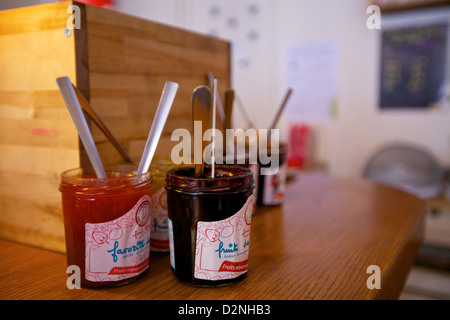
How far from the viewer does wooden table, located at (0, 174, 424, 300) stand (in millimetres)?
522

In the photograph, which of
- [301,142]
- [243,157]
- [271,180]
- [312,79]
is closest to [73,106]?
[243,157]

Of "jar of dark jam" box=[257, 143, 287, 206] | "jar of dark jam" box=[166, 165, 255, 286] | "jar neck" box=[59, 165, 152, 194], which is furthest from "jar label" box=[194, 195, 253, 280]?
"jar of dark jam" box=[257, 143, 287, 206]

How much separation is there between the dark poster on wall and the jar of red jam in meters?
2.56

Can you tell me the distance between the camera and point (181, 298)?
0.51 meters

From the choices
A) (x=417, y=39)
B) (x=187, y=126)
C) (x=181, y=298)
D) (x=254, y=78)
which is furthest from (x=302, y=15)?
(x=181, y=298)

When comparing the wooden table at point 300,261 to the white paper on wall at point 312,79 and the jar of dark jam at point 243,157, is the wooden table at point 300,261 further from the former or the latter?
the white paper on wall at point 312,79

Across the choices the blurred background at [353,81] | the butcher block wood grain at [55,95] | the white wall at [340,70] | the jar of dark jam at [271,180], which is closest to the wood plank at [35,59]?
the butcher block wood grain at [55,95]

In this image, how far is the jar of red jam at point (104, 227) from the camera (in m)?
0.52

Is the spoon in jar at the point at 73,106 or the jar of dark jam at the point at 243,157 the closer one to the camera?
the spoon in jar at the point at 73,106

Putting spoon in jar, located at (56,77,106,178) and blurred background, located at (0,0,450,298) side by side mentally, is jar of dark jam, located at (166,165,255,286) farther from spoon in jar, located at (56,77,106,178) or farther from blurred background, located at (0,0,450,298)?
blurred background, located at (0,0,450,298)

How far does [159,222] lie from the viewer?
644 millimetres

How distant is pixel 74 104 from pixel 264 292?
0.36 meters

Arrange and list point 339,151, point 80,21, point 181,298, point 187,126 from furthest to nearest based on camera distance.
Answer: point 339,151, point 187,126, point 80,21, point 181,298
